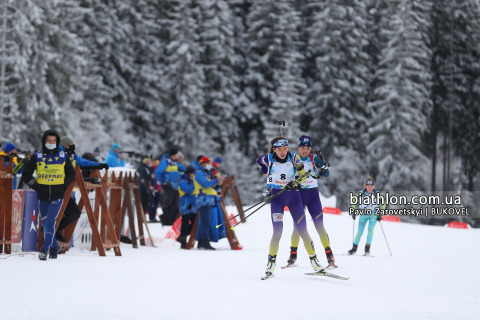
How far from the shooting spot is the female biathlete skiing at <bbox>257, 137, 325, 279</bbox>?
9.04 m

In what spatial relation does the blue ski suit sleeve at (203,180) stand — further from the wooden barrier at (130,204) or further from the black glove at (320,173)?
the black glove at (320,173)

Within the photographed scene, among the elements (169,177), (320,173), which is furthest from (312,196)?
(169,177)

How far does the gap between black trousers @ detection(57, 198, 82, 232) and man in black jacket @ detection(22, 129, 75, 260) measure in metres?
0.59

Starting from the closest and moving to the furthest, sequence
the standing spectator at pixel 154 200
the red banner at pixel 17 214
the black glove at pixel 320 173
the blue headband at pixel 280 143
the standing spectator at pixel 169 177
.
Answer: the blue headband at pixel 280 143, the black glove at pixel 320 173, the red banner at pixel 17 214, the standing spectator at pixel 169 177, the standing spectator at pixel 154 200

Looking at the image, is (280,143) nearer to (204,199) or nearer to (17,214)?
(17,214)

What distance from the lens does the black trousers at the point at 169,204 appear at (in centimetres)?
1753

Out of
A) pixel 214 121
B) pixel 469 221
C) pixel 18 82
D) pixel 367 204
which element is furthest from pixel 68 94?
pixel 469 221

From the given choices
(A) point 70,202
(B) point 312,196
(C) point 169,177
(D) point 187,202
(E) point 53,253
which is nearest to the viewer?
(E) point 53,253

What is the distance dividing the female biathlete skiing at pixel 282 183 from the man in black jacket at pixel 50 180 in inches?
123

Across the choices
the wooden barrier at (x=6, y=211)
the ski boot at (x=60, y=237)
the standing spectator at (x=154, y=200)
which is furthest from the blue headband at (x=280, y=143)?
the standing spectator at (x=154, y=200)

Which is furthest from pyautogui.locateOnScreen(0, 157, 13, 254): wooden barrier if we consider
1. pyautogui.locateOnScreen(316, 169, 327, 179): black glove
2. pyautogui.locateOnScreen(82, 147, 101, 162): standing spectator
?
pyautogui.locateOnScreen(316, 169, 327, 179): black glove

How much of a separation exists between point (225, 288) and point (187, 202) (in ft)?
21.7

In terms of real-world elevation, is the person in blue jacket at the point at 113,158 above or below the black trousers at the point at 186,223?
above

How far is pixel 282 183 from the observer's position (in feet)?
29.9
